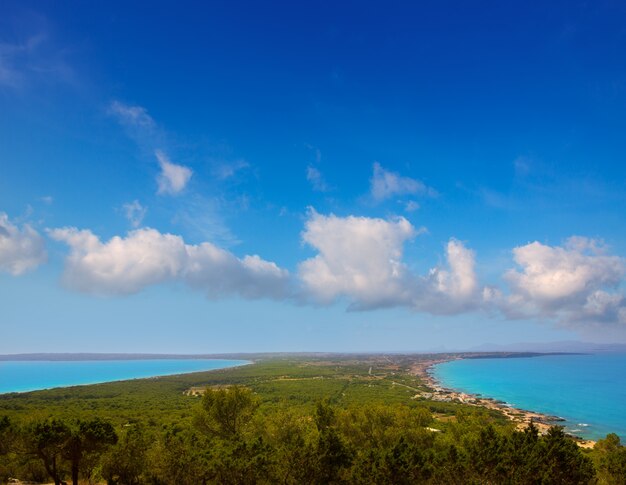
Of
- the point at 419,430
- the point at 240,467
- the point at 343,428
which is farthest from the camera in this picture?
the point at 343,428

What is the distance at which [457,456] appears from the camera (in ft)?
77.6

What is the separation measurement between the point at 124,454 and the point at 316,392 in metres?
101

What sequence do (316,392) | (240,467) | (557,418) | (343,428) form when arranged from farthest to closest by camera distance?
(316,392), (557,418), (343,428), (240,467)

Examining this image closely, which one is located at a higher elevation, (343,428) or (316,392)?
(343,428)

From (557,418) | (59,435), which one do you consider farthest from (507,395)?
(59,435)

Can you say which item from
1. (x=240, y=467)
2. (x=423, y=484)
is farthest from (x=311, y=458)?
(x=423, y=484)

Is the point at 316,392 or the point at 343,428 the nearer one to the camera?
the point at 343,428

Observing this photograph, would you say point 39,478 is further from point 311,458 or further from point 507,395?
point 507,395

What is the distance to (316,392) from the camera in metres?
122

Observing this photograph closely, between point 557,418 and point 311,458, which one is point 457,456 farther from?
point 557,418

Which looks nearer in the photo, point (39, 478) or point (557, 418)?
point (39, 478)

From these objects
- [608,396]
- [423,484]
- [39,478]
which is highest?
[423,484]

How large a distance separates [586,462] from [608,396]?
13442 cm

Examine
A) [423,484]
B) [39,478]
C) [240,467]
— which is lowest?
[39,478]
